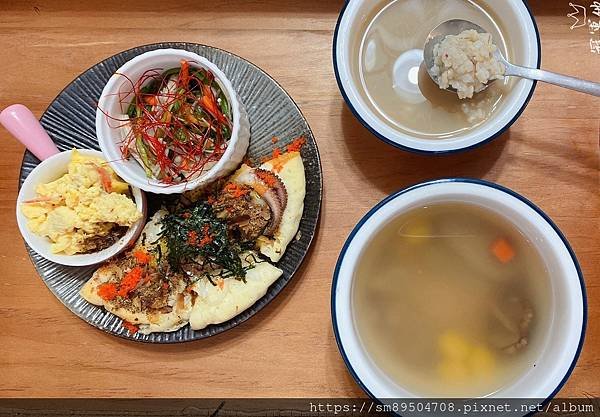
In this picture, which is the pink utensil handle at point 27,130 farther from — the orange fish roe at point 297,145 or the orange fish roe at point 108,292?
the orange fish roe at point 297,145

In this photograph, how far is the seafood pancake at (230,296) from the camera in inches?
54.0

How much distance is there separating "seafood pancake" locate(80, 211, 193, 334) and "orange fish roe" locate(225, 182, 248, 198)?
18 cm

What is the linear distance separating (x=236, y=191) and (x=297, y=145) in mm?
170

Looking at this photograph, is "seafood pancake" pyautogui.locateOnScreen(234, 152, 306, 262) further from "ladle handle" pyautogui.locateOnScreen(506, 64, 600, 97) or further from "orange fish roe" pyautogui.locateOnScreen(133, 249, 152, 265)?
"ladle handle" pyautogui.locateOnScreen(506, 64, 600, 97)

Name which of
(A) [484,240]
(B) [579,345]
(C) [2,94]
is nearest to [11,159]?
(C) [2,94]

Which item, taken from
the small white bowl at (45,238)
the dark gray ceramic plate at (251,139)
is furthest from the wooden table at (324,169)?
the small white bowl at (45,238)

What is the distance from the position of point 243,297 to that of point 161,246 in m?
0.22

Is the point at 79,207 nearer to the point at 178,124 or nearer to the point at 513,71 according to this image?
the point at 178,124

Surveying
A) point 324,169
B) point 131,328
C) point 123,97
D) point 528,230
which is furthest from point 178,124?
point 528,230

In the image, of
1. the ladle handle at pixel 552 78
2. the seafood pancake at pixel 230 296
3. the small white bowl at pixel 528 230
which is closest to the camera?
the small white bowl at pixel 528 230

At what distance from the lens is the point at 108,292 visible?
1393 millimetres

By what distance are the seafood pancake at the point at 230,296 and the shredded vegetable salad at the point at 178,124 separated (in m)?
0.24

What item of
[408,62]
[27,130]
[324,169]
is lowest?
[324,169]

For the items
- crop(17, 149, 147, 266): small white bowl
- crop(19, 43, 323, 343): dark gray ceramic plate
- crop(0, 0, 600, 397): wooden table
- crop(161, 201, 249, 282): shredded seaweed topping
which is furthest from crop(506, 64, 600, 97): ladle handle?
crop(17, 149, 147, 266): small white bowl
